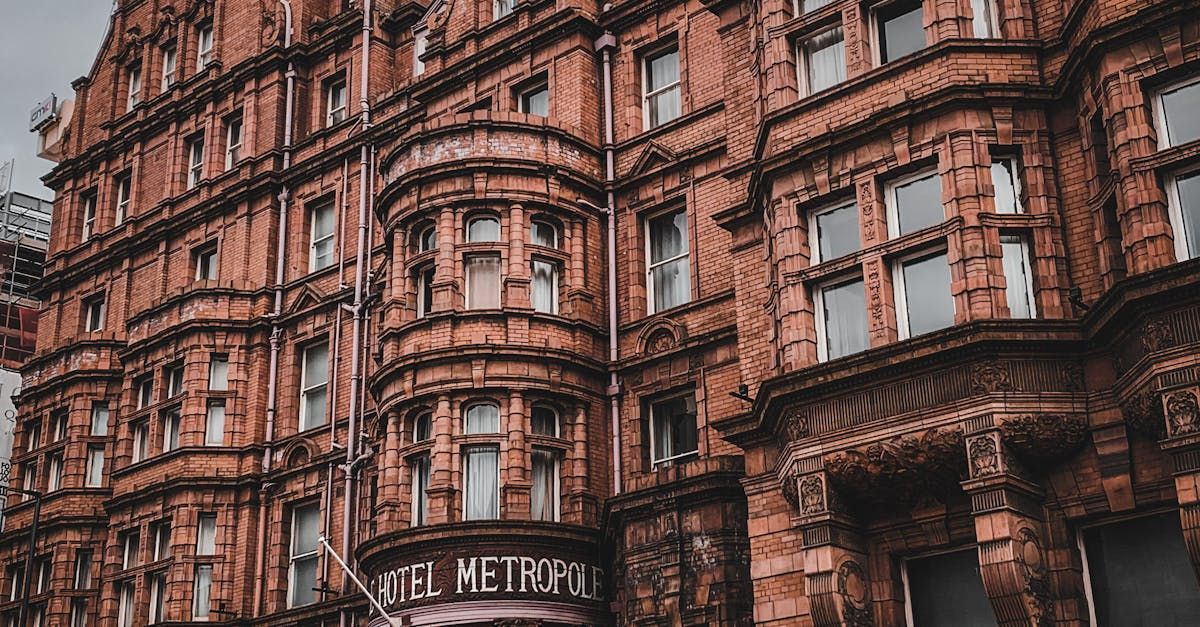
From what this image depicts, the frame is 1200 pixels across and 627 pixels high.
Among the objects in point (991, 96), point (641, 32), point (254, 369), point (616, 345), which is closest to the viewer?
point (991, 96)

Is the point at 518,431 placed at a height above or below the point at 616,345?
below

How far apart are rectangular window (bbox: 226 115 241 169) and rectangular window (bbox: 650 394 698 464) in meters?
17.5

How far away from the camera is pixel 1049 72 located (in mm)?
21812

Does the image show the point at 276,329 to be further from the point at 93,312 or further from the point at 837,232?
the point at 837,232

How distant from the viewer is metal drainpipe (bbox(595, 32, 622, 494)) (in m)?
29.8

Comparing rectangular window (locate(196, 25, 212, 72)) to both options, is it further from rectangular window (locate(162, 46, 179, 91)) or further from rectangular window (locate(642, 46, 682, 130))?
rectangular window (locate(642, 46, 682, 130))

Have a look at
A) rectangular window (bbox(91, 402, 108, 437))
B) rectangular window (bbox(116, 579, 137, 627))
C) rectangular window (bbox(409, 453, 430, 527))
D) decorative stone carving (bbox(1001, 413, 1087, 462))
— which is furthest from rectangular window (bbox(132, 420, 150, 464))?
decorative stone carving (bbox(1001, 413, 1087, 462))

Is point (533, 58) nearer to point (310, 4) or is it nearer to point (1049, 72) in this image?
point (310, 4)

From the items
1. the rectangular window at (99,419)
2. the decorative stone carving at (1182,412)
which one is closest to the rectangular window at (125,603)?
the rectangular window at (99,419)

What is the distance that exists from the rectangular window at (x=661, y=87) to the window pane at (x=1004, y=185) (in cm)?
1150

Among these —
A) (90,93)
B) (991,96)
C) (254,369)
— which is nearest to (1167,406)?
(991,96)

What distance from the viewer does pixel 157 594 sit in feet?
120

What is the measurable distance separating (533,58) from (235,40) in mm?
12699

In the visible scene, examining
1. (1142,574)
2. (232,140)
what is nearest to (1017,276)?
(1142,574)
